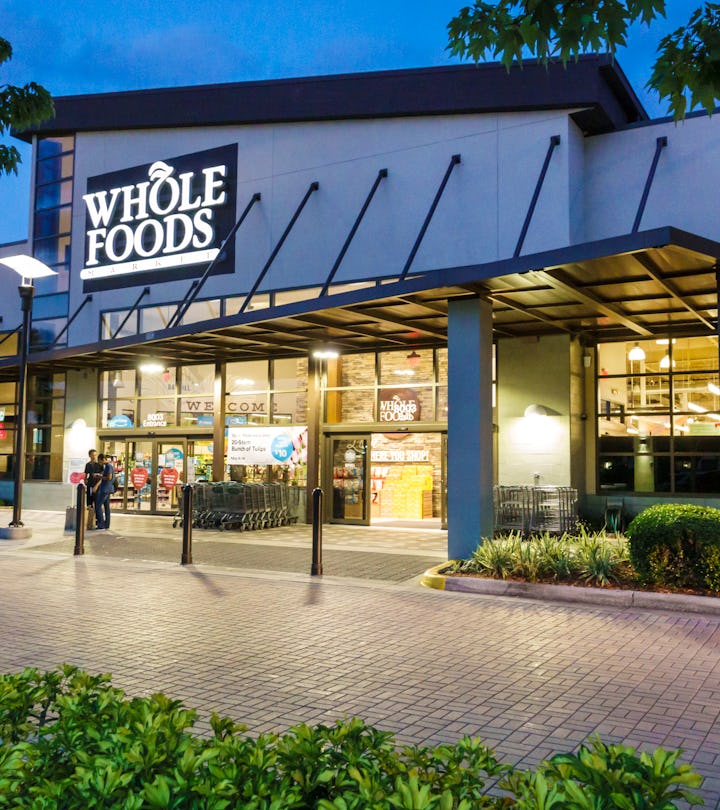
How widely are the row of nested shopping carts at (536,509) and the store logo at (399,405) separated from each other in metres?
3.50

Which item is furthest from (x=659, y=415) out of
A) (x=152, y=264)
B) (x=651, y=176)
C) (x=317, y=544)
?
(x=152, y=264)

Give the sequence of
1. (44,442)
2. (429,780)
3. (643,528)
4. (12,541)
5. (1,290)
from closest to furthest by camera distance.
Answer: (429,780), (643,528), (12,541), (44,442), (1,290)

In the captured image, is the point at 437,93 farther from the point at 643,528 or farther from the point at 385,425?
the point at 643,528

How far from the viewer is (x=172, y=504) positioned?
Result: 2223 centimetres

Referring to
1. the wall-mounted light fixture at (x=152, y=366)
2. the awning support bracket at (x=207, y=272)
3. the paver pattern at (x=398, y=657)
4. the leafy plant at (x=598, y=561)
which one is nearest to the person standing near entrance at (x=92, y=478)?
the awning support bracket at (x=207, y=272)

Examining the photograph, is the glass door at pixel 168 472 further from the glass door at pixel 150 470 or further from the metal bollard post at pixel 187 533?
the metal bollard post at pixel 187 533

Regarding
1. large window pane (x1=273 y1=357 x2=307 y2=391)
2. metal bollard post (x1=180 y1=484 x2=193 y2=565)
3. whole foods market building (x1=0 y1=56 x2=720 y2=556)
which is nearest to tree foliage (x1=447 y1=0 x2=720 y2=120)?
whole foods market building (x1=0 y1=56 x2=720 y2=556)

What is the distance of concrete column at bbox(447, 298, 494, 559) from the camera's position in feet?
39.7

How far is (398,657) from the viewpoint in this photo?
7246 mm

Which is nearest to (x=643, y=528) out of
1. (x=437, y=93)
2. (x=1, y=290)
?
(x=437, y=93)

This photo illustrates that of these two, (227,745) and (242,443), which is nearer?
(227,745)

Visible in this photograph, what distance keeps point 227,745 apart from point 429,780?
75cm

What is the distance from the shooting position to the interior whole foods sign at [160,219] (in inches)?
852

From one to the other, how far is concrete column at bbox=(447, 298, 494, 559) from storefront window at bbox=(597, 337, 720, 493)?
5.71 m
